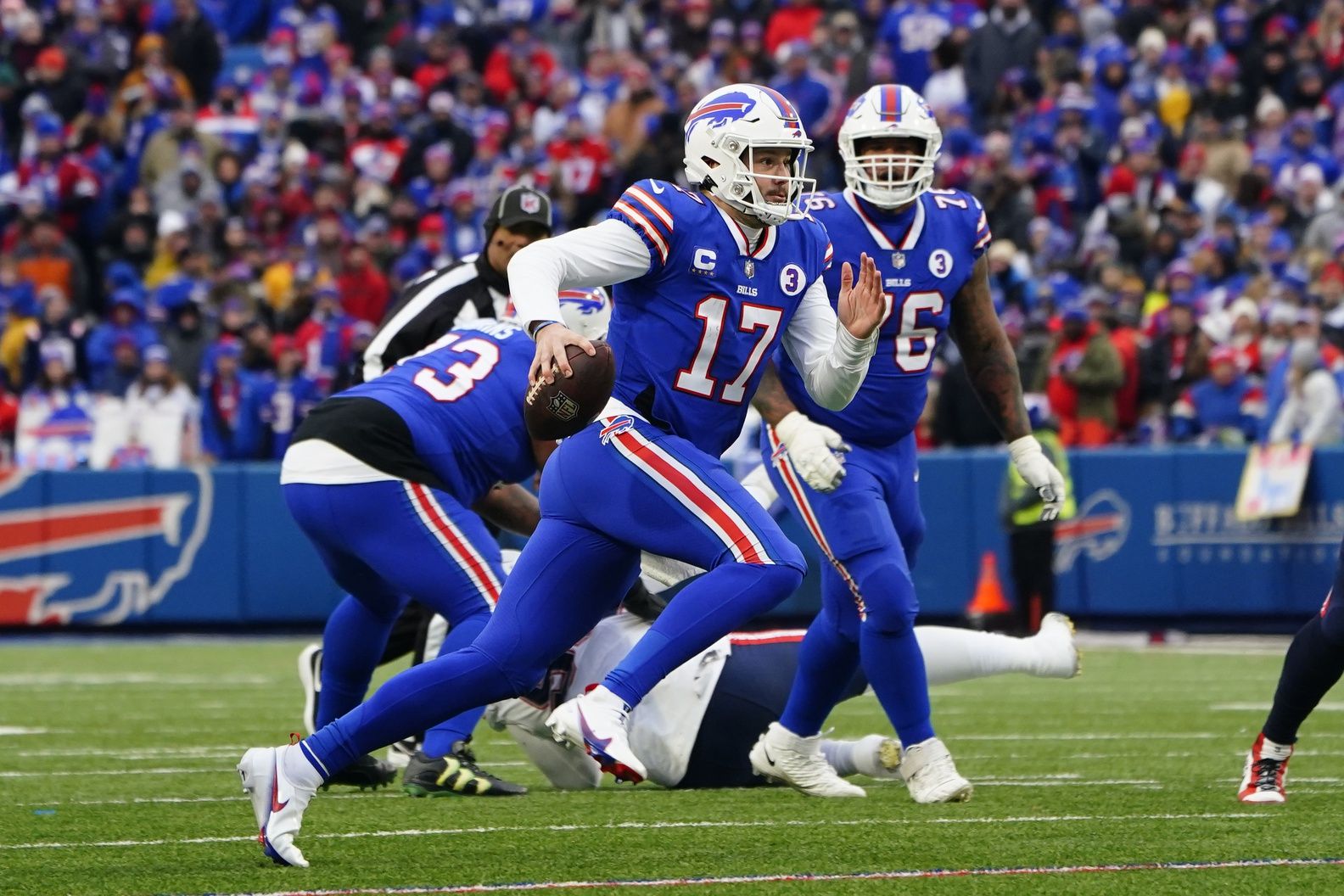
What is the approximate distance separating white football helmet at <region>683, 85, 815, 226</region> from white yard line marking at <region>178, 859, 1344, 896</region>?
1.51 meters

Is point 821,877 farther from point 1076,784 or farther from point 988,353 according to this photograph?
point 988,353

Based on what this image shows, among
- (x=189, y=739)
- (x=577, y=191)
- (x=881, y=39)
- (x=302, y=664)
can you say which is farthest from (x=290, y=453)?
(x=881, y=39)

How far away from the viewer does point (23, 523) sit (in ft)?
45.4

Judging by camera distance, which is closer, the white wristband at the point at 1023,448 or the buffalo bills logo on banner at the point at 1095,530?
the white wristband at the point at 1023,448

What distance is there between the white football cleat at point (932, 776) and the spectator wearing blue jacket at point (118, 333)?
10670 millimetres

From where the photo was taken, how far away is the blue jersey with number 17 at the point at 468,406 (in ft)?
19.0

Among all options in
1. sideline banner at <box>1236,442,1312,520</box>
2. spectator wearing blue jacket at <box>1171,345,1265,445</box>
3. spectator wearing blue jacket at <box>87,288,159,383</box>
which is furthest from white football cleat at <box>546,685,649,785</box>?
spectator wearing blue jacket at <box>87,288,159,383</box>

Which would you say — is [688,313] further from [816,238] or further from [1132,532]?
[1132,532]

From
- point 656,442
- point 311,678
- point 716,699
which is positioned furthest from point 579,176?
point 656,442

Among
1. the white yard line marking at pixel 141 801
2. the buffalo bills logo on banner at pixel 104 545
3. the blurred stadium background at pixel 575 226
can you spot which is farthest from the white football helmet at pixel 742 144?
the buffalo bills logo on banner at pixel 104 545

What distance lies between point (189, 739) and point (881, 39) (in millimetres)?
12078

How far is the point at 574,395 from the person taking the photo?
4375mm

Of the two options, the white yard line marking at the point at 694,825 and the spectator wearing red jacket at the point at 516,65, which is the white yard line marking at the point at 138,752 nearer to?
the white yard line marking at the point at 694,825

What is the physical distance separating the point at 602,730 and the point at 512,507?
204cm
